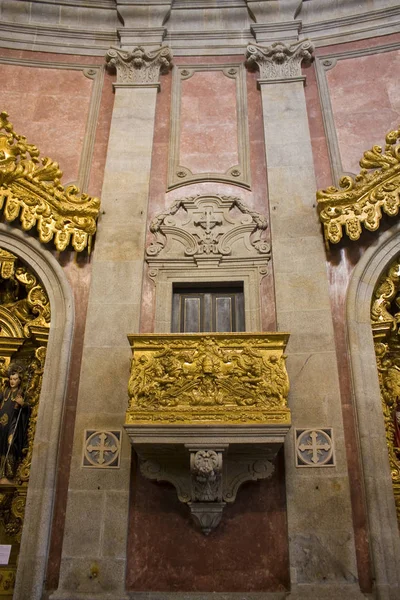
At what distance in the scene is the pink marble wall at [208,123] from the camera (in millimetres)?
10055

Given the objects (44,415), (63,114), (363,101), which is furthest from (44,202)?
(363,101)

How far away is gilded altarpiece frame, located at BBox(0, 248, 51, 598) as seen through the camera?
7637 millimetres

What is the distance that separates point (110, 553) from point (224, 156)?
6450 millimetres

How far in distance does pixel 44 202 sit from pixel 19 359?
2407mm

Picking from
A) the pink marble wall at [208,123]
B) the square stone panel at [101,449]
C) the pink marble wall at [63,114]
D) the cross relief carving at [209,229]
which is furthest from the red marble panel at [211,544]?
the pink marble wall at [208,123]

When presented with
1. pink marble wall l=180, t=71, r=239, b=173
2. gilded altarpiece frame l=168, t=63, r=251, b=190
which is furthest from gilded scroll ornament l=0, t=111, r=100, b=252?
pink marble wall l=180, t=71, r=239, b=173

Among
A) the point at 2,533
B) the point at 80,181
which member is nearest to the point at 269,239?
the point at 80,181

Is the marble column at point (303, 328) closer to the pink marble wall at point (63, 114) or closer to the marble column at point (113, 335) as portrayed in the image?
the marble column at point (113, 335)

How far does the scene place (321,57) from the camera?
36.2 feet

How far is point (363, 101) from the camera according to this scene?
10359 millimetres

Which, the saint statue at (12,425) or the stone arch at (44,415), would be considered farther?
the saint statue at (12,425)

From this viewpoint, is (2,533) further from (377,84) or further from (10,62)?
(377,84)

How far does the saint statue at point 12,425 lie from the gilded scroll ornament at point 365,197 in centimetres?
495

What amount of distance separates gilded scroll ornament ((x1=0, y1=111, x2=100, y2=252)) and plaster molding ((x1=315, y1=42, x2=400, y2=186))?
3.92m
